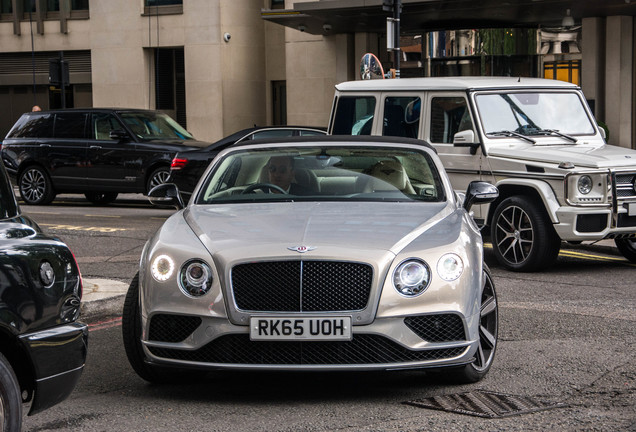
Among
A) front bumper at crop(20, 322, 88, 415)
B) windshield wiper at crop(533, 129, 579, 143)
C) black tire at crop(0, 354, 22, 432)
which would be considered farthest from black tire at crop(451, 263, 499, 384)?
windshield wiper at crop(533, 129, 579, 143)

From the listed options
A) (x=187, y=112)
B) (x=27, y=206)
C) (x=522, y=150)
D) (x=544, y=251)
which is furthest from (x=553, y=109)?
(x=187, y=112)

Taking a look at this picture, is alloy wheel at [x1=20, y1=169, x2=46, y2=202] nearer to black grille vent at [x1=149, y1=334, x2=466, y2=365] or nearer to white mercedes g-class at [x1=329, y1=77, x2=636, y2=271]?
A: white mercedes g-class at [x1=329, y1=77, x2=636, y2=271]

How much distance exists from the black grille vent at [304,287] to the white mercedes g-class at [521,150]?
5.54 m

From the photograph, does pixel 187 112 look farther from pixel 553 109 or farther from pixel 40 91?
pixel 553 109

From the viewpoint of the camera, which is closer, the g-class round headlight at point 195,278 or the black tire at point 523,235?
the g-class round headlight at point 195,278

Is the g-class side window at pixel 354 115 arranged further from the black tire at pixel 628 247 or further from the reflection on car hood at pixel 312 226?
the reflection on car hood at pixel 312 226

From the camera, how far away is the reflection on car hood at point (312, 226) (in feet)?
18.1

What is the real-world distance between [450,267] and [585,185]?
17.2 feet

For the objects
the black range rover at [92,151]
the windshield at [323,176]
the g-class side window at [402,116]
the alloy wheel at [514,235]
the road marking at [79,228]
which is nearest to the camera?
the windshield at [323,176]

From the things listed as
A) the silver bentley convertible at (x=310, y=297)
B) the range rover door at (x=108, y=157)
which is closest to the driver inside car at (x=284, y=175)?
the silver bentley convertible at (x=310, y=297)

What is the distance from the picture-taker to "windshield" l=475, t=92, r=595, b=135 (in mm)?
11500

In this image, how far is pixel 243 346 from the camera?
546 centimetres

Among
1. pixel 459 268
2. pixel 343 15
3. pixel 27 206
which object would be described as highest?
pixel 343 15

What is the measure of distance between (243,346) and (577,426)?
5.61 ft
